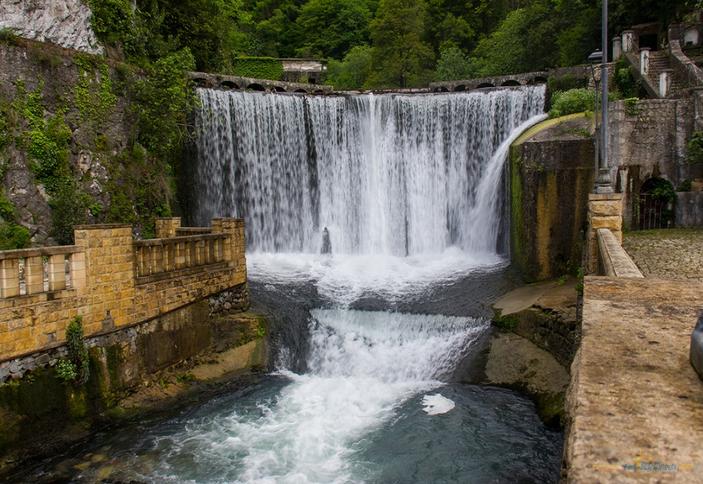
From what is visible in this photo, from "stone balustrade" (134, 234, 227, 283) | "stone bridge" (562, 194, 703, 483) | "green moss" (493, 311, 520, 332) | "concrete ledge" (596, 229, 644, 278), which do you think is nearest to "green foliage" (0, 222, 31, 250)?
"stone balustrade" (134, 234, 227, 283)

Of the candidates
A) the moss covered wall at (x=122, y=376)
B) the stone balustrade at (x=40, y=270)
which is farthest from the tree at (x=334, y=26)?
the stone balustrade at (x=40, y=270)

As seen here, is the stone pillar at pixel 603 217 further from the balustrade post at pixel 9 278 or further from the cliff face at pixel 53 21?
the cliff face at pixel 53 21

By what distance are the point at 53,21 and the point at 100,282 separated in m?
11.4

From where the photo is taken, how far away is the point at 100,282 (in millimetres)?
10625

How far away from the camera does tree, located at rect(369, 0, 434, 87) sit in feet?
132

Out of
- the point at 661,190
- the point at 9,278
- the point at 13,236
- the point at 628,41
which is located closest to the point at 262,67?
the point at 628,41

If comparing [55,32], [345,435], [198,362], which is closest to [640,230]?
[345,435]

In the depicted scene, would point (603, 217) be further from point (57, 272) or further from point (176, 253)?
point (57, 272)

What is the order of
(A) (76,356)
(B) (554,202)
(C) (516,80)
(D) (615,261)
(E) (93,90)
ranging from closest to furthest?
(D) (615,261) → (A) (76,356) → (B) (554,202) → (E) (93,90) → (C) (516,80)

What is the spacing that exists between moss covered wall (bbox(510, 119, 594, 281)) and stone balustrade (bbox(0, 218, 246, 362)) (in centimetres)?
767

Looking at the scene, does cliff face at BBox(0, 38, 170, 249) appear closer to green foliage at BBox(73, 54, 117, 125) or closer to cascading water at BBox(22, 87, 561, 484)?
green foliage at BBox(73, 54, 117, 125)

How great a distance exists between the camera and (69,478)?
8.74 meters

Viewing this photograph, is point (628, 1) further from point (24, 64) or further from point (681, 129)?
point (24, 64)

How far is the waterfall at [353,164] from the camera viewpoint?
855 inches
